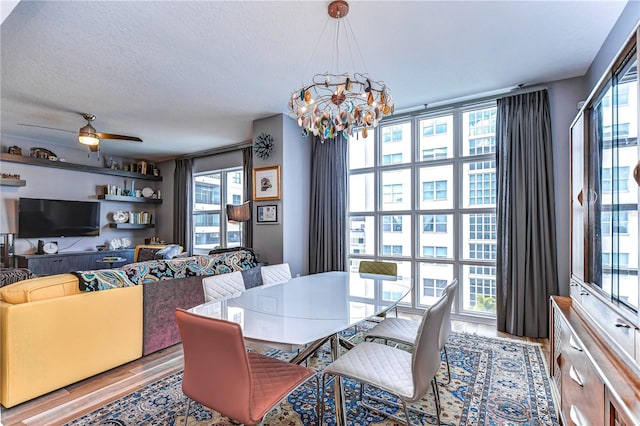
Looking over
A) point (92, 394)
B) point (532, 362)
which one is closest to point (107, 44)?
point (92, 394)

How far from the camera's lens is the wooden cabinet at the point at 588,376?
0.99 metres

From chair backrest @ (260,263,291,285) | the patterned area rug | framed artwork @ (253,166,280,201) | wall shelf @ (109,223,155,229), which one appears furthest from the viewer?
wall shelf @ (109,223,155,229)

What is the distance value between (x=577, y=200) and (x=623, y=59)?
98 cm

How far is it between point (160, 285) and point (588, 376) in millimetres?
2932

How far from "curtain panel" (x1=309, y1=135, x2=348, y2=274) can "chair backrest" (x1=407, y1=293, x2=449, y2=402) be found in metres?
2.69

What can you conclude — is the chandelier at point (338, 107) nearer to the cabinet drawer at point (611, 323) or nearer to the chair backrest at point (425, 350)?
the chair backrest at point (425, 350)

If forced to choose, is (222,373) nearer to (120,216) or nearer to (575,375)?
(575,375)

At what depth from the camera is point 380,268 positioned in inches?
125

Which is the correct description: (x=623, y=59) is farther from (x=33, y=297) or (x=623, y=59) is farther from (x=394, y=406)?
(x=33, y=297)

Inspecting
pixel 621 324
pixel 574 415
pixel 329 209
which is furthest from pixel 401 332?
pixel 329 209

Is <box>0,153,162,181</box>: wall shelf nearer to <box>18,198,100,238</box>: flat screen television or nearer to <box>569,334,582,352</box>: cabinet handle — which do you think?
<box>18,198,100,238</box>: flat screen television

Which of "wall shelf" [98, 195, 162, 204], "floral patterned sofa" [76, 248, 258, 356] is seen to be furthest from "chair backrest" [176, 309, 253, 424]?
"wall shelf" [98, 195, 162, 204]

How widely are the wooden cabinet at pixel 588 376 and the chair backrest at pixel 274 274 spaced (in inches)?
79.3

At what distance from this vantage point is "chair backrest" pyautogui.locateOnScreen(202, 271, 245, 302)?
2.25 meters
